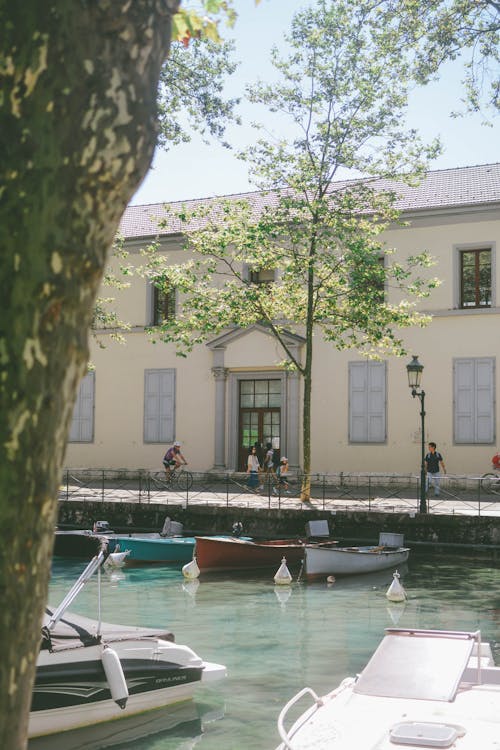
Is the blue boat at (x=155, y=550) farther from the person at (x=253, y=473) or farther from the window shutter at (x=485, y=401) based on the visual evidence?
the window shutter at (x=485, y=401)

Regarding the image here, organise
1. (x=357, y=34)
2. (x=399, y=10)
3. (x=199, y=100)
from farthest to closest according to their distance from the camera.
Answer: (x=357, y=34)
(x=199, y=100)
(x=399, y=10)

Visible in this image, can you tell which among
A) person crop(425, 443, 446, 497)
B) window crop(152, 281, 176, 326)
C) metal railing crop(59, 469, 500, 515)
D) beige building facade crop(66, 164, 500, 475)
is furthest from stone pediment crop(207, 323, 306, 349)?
person crop(425, 443, 446, 497)

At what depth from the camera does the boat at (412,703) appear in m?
6.50

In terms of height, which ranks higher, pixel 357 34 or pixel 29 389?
pixel 357 34

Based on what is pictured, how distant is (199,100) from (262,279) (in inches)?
448

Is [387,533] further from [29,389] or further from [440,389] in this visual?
[29,389]

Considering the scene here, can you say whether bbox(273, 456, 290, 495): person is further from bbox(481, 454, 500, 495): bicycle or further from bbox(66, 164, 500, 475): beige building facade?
bbox(481, 454, 500, 495): bicycle

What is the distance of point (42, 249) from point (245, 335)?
28.7 metres

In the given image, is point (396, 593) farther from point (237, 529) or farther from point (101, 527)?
point (101, 527)

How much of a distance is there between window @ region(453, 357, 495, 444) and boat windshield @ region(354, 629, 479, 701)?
747 inches

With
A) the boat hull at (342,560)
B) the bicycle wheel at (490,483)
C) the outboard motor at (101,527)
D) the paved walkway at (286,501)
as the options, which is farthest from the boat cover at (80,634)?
the bicycle wheel at (490,483)

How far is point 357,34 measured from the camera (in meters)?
23.0

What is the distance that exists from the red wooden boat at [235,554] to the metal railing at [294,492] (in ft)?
8.75

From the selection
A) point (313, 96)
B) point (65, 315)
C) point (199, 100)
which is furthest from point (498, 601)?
point (65, 315)
